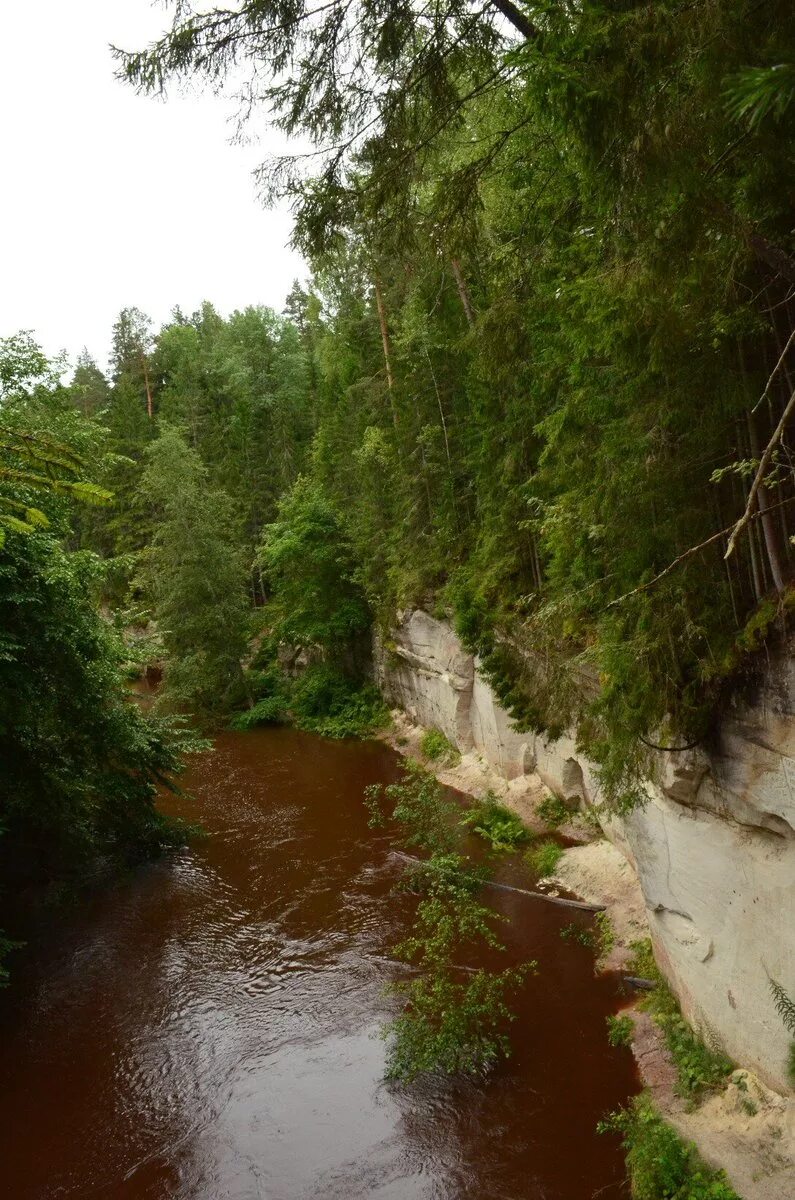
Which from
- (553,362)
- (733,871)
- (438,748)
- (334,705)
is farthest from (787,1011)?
(334,705)

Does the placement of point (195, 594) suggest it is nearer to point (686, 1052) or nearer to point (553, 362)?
point (553, 362)

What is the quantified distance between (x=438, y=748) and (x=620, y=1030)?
11.8 m

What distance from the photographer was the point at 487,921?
491 inches

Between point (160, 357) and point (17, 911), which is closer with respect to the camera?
point (17, 911)

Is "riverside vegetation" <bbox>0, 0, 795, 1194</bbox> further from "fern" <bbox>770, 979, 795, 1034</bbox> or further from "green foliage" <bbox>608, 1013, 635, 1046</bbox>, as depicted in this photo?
"green foliage" <bbox>608, 1013, 635, 1046</bbox>

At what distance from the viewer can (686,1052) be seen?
27.4 feet

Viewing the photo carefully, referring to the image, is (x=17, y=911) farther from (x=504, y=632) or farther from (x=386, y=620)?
(x=386, y=620)

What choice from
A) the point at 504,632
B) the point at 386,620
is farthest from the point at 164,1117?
the point at 386,620

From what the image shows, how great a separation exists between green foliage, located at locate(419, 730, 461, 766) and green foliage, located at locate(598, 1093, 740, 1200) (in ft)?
39.5

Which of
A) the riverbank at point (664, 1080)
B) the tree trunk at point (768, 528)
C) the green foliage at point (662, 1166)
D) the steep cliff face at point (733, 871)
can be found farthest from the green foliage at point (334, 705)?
the tree trunk at point (768, 528)

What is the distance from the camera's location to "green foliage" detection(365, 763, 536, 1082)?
9.13 meters

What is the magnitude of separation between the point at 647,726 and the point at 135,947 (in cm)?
1000

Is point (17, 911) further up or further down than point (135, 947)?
further up

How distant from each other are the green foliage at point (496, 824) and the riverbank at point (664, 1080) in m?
0.26
